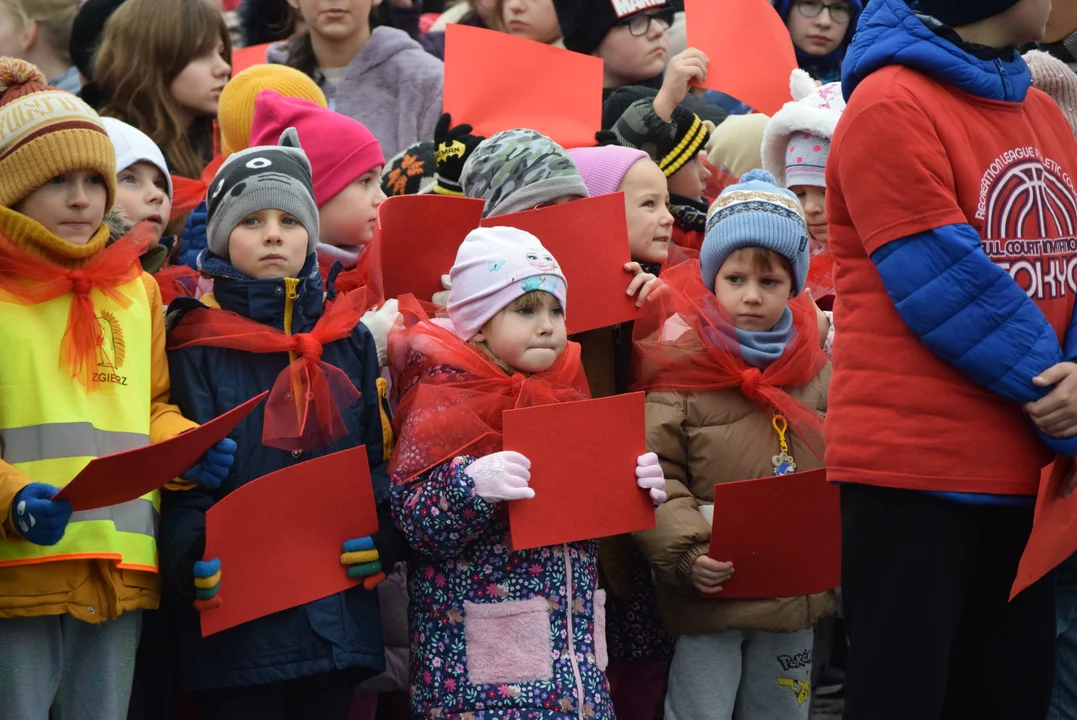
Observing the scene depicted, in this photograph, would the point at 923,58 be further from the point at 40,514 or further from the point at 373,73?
the point at 373,73

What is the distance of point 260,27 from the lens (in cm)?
679

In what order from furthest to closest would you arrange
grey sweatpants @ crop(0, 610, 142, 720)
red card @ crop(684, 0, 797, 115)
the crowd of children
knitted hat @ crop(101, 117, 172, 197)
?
red card @ crop(684, 0, 797, 115)
knitted hat @ crop(101, 117, 172, 197)
grey sweatpants @ crop(0, 610, 142, 720)
the crowd of children

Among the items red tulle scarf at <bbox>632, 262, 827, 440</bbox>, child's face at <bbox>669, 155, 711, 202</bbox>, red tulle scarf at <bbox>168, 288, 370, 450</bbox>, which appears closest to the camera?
red tulle scarf at <bbox>168, 288, 370, 450</bbox>

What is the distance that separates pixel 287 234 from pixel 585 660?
4.73 ft

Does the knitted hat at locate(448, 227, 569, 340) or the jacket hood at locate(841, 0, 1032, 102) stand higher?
the jacket hood at locate(841, 0, 1032, 102)

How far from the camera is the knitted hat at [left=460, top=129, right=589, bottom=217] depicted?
4.43 meters

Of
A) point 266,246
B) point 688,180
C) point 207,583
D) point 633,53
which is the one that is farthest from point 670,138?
point 207,583

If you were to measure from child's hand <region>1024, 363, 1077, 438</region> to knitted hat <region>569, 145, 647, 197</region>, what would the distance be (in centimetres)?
192

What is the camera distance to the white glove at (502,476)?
3.44 m

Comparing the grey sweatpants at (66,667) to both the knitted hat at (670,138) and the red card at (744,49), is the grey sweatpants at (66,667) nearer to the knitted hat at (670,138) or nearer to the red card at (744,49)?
the knitted hat at (670,138)

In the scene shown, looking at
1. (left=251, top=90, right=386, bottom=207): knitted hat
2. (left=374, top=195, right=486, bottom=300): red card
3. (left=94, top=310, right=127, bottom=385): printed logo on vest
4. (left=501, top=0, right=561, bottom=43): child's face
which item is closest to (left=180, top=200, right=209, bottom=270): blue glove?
(left=251, top=90, right=386, bottom=207): knitted hat

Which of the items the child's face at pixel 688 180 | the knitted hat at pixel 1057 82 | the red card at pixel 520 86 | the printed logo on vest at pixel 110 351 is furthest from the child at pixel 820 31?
the printed logo on vest at pixel 110 351

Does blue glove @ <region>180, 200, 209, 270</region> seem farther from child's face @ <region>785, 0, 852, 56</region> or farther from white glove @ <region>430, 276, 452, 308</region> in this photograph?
child's face @ <region>785, 0, 852, 56</region>

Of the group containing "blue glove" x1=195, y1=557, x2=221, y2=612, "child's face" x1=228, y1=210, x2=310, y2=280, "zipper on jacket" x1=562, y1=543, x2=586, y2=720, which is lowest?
"zipper on jacket" x1=562, y1=543, x2=586, y2=720
